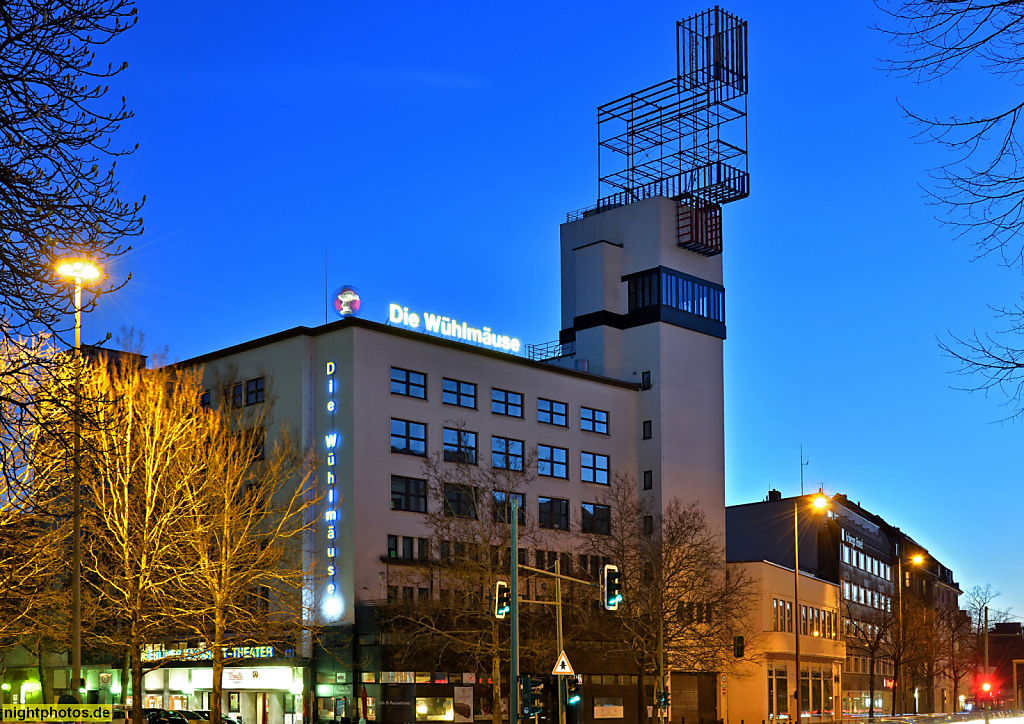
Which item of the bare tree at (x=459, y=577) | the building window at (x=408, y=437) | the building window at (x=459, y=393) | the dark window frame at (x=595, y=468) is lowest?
the bare tree at (x=459, y=577)

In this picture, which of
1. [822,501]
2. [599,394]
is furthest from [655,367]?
[822,501]

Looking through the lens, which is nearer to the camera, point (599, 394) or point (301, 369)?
point (301, 369)

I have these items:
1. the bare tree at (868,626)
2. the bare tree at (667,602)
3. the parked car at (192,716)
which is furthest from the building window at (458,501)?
the bare tree at (868,626)

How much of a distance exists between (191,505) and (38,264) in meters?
33.9

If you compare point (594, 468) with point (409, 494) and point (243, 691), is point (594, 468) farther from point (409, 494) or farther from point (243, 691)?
point (243, 691)

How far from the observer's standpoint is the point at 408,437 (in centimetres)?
6938

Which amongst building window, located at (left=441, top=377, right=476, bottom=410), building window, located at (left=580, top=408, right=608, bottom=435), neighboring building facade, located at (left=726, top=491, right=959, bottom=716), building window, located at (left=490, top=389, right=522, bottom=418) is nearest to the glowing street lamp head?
building window, located at (left=441, top=377, right=476, bottom=410)

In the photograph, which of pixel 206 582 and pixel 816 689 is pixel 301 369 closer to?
pixel 206 582

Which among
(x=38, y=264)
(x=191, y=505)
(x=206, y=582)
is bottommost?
(x=206, y=582)

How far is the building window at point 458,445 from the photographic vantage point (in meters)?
70.5

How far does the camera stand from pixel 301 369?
68.8 meters

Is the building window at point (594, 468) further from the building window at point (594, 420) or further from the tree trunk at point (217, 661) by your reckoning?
the tree trunk at point (217, 661)

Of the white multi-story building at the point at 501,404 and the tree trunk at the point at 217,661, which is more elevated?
the white multi-story building at the point at 501,404

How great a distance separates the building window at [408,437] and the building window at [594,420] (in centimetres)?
1402
